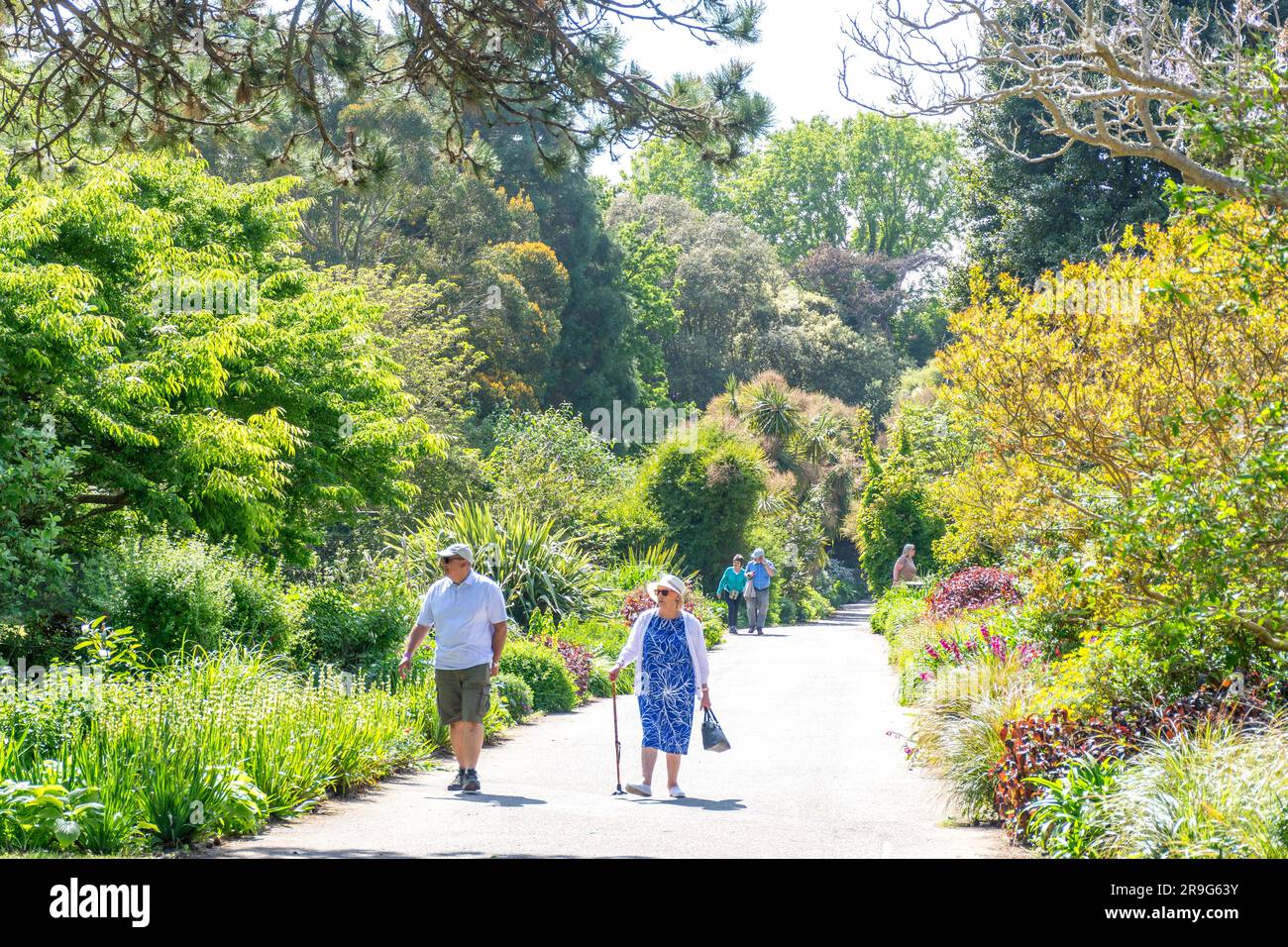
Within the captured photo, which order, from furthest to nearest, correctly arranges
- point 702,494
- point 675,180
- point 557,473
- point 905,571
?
point 675,180 < point 702,494 < point 905,571 < point 557,473

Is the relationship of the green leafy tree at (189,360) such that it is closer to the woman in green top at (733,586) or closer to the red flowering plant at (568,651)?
the red flowering plant at (568,651)

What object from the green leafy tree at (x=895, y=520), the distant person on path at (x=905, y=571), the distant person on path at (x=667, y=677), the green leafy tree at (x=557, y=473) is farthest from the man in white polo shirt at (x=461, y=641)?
the green leafy tree at (x=895, y=520)

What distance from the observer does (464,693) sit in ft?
32.2

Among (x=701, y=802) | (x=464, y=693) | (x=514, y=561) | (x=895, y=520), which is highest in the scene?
(x=895, y=520)

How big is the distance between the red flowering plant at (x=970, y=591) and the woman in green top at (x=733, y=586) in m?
6.83

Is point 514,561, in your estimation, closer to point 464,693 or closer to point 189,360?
point 189,360

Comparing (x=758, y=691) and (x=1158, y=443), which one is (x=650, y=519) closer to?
(x=758, y=691)

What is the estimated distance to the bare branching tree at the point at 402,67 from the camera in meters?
9.45

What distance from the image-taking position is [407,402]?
20281mm

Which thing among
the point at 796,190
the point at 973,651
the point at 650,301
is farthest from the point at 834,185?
the point at 973,651

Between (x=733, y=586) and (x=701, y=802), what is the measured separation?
19298mm

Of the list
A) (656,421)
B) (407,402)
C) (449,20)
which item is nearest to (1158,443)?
(449,20)
